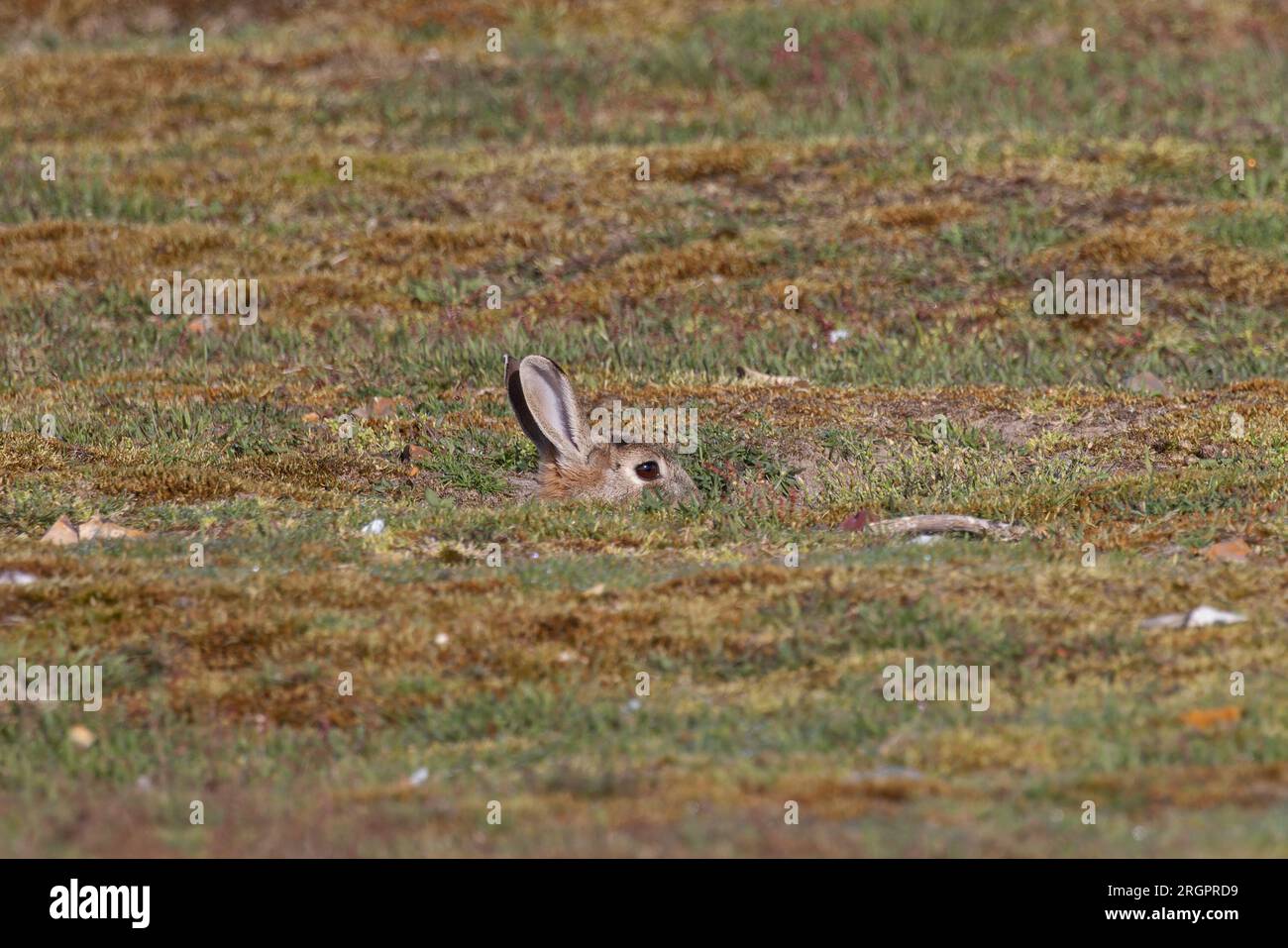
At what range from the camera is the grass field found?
767cm

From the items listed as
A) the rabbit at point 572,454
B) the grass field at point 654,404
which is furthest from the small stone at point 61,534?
the rabbit at point 572,454

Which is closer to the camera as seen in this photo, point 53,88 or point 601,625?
point 601,625

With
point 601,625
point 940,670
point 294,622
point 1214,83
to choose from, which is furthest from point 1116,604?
point 1214,83

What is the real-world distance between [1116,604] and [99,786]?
5.13 m

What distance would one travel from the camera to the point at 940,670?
8711mm

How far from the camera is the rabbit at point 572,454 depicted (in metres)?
13.1
